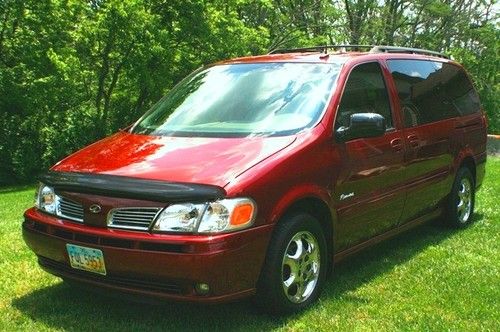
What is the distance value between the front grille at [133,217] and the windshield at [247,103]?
937mm

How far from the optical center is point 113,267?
3.65 m

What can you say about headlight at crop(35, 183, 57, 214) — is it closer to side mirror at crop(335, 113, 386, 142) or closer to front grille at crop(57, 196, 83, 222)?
front grille at crop(57, 196, 83, 222)

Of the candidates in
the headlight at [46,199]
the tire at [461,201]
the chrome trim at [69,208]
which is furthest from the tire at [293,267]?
the tire at [461,201]

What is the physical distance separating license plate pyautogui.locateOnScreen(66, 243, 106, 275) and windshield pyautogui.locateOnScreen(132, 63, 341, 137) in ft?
3.74

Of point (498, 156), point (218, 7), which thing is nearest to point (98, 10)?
point (218, 7)

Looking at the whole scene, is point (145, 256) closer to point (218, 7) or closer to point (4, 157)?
point (4, 157)

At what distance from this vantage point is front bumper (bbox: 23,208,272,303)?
3467 mm

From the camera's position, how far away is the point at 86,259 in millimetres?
3771

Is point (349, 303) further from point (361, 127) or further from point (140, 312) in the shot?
point (140, 312)

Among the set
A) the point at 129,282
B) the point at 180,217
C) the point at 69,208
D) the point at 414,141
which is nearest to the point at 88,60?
the point at 414,141

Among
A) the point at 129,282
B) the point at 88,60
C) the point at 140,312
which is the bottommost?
the point at 88,60

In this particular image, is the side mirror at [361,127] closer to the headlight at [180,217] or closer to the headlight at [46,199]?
the headlight at [180,217]

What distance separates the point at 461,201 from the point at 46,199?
447 cm

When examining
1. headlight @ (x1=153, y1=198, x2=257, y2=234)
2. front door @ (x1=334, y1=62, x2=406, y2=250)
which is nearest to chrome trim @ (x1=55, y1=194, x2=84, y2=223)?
headlight @ (x1=153, y1=198, x2=257, y2=234)
